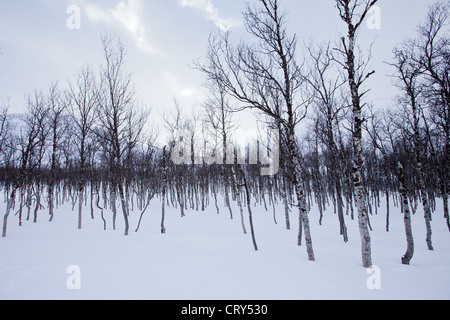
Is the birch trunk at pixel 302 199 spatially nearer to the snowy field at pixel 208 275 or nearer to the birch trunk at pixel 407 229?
the snowy field at pixel 208 275

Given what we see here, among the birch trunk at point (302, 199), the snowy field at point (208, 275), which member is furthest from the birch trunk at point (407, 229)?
the birch trunk at point (302, 199)

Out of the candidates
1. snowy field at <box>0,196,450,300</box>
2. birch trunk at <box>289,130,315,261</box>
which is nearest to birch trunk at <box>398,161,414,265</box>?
snowy field at <box>0,196,450,300</box>

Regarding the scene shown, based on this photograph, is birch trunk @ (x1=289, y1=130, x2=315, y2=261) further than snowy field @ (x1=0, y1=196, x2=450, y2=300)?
Yes

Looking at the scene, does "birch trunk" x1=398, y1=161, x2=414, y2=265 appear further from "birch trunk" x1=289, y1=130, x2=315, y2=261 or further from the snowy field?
"birch trunk" x1=289, y1=130, x2=315, y2=261

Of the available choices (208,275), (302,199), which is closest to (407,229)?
(302,199)

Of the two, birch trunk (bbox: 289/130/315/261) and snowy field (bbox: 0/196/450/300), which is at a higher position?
birch trunk (bbox: 289/130/315/261)

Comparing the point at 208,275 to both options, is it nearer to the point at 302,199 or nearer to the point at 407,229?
the point at 302,199

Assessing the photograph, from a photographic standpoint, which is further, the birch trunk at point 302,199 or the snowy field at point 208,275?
the birch trunk at point 302,199

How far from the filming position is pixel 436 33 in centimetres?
984

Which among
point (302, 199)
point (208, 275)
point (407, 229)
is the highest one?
point (302, 199)
